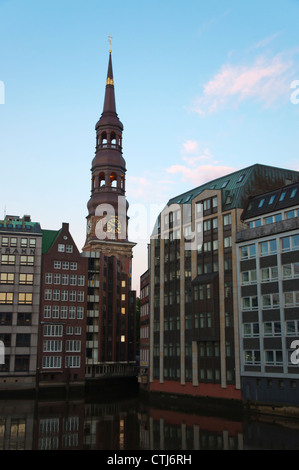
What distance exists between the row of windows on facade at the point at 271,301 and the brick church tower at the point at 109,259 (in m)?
48.3

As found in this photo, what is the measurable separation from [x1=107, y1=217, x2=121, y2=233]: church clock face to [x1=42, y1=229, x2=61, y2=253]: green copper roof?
130ft

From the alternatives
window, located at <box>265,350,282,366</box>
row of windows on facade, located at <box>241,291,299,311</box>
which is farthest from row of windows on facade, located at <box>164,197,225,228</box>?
window, located at <box>265,350,282,366</box>

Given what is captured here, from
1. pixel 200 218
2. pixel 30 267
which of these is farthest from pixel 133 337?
pixel 200 218

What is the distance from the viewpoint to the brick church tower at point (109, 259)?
115 meters

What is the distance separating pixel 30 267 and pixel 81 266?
37.4 feet

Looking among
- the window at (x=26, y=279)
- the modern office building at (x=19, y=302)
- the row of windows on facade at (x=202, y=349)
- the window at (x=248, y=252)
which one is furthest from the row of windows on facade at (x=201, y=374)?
the window at (x=26, y=279)

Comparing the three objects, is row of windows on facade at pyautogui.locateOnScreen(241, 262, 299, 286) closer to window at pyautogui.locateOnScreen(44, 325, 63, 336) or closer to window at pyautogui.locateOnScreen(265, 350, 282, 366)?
window at pyautogui.locateOnScreen(265, 350, 282, 366)

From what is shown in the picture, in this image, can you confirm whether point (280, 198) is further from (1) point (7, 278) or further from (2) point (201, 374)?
(1) point (7, 278)

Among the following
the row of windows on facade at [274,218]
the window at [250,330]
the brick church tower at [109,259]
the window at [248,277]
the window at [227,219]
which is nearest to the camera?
the row of windows on facade at [274,218]

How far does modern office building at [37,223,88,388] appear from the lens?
4129 inches

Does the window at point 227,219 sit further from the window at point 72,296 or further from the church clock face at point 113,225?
the church clock face at point 113,225

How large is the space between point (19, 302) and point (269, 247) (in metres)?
56.7
